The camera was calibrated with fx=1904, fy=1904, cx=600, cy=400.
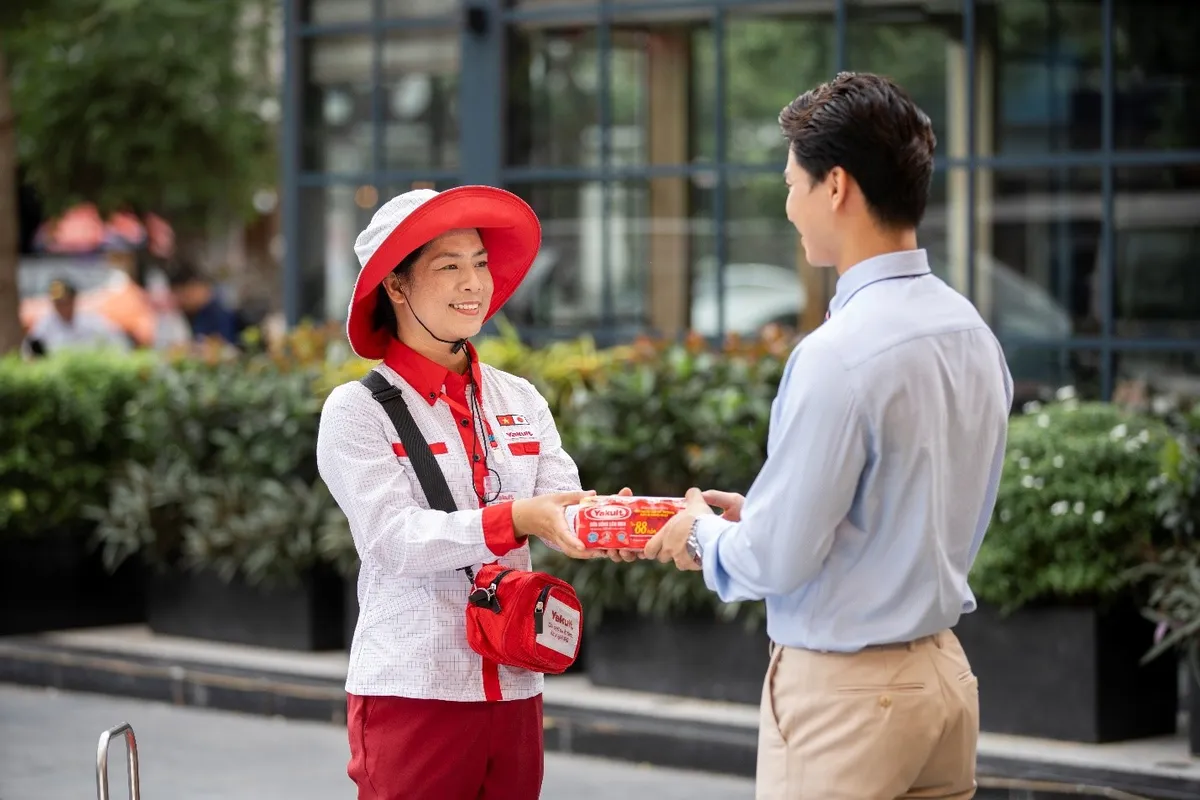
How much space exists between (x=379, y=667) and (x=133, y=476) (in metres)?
6.13

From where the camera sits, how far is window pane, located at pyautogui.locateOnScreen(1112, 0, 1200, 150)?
400 inches

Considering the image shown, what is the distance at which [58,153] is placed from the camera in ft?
60.5

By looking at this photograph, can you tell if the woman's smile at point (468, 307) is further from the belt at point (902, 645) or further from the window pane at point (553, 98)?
the window pane at point (553, 98)

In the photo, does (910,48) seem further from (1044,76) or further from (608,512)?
(608,512)

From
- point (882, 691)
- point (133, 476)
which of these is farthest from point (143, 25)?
point (882, 691)

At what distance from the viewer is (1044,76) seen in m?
10.5

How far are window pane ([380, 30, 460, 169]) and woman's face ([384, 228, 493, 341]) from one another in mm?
6933

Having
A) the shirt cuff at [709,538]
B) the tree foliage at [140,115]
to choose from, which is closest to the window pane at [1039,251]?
the shirt cuff at [709,538]

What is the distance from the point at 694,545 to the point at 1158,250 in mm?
7118

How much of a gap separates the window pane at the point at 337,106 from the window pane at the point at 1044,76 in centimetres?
355

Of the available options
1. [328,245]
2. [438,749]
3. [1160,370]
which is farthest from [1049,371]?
[438,749]

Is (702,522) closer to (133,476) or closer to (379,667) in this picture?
(379,667)

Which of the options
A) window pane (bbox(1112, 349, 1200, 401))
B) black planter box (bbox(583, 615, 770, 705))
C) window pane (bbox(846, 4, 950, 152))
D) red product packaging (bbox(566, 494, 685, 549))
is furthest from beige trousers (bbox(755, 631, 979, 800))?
window pane (bbox(846, 4, 950, 152))

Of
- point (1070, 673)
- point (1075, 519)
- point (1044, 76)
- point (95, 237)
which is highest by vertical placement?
point (1044, 76)
